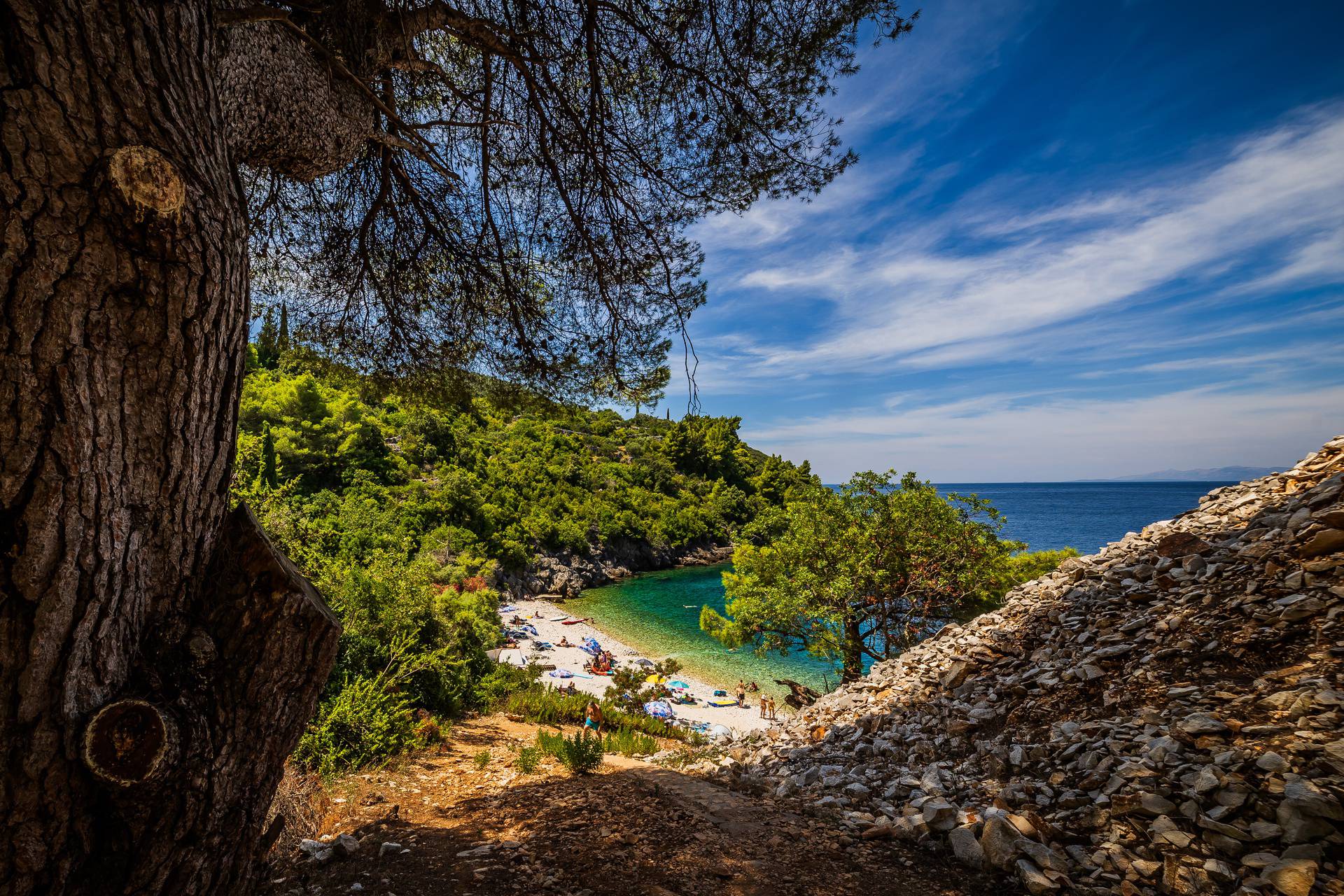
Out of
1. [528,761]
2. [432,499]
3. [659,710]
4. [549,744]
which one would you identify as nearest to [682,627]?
[659,710]

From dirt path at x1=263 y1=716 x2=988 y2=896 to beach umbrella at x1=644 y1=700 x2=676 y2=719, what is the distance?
7.27m

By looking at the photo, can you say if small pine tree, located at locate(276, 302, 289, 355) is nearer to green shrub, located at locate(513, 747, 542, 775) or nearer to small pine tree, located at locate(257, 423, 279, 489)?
green shrub, located at locate(513, 747, 542, 775)

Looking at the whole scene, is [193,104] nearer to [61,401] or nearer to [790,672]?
[61,401]

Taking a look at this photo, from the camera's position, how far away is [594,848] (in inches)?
114

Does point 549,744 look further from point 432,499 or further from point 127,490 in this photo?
point 432,499

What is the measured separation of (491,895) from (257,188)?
502 centimetres

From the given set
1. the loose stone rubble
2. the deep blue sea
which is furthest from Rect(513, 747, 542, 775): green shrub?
the deep blue sea

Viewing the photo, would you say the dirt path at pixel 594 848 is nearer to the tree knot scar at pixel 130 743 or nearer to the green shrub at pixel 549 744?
the green shrub at pixel 549 744

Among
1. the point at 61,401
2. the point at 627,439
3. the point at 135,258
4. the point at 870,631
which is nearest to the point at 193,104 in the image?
the point at 135,258

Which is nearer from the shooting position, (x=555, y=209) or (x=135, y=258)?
(x=135, y=258)

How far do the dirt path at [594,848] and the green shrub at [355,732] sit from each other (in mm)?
426

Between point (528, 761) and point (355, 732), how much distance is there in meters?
1.81

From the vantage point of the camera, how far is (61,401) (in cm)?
109

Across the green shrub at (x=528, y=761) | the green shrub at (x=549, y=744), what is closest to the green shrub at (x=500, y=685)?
the green shrub at (x=549, y=744)
